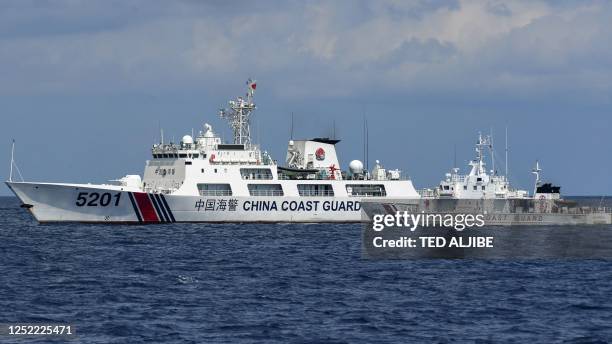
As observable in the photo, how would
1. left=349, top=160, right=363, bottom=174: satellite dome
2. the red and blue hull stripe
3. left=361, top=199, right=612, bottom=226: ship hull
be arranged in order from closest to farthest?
the red and blue hull stripe, left=361, top=199, right=612, bottom=226: ship hull, left=349, top=160, right=363, bottom=174: satellite dome

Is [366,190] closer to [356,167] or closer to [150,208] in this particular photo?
[356,167]

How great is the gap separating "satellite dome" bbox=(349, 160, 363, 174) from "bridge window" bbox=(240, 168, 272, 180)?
680 cm

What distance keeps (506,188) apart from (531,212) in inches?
127

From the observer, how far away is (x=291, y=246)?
52.6 meters

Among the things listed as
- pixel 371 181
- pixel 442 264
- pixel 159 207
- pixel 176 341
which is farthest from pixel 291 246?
pixel 176 341

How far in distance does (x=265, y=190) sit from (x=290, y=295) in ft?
120

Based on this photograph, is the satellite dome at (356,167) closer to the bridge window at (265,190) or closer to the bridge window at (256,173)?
the bridge window at (265,190)

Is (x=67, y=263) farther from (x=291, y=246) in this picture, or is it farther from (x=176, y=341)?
(x=176, y=341)

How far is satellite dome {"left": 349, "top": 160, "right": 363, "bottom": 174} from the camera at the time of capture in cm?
7369

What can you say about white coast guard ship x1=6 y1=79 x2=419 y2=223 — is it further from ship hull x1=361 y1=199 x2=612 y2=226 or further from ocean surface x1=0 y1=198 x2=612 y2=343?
ocean surface x1=0 y1=198 x2=612 y2=343

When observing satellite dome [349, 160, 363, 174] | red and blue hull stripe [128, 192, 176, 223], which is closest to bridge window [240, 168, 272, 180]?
red and blue hull stripe [128, 192, 176, 223]

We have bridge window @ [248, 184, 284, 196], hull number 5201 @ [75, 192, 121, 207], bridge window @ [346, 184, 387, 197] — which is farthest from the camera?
bridge window @ [346, 184, 387, 197]

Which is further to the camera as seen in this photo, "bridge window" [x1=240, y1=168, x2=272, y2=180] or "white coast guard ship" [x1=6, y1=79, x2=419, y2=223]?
"bridge window" [x1=240, y1=168, x2=272, y2=180]

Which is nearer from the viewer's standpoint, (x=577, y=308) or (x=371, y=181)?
(x=577, y=308)
